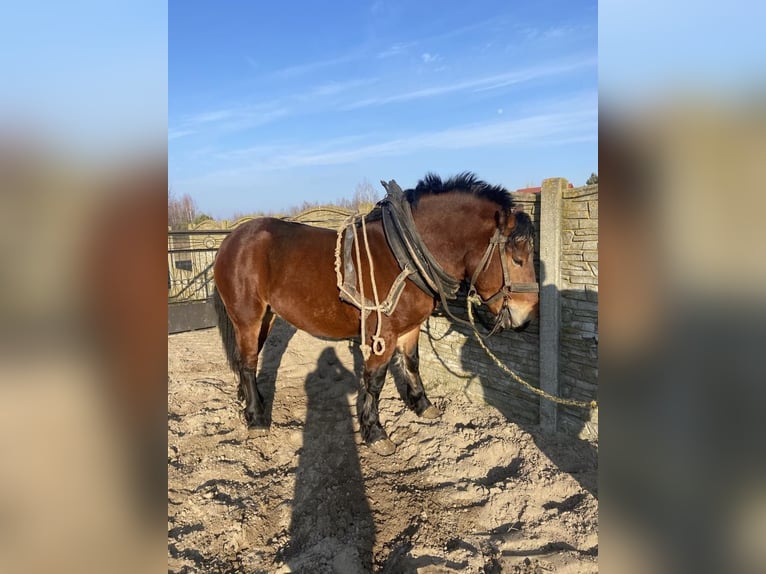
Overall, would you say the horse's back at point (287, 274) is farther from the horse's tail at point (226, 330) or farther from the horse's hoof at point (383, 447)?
the horse's hoof at point (383, 447)

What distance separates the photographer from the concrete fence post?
3.37m

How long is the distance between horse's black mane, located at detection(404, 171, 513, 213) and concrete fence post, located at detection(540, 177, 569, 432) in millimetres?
408

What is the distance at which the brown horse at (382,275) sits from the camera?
313cm

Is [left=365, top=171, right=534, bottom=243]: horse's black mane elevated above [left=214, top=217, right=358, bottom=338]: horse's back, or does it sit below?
above

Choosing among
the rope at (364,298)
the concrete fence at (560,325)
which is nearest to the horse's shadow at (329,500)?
the rope at (364,298)

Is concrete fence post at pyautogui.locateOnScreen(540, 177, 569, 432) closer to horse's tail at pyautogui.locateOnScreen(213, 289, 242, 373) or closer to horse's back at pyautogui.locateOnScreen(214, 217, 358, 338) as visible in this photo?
horse's back at pyautogui.locateOnScreen(214, 217, 358, 338)

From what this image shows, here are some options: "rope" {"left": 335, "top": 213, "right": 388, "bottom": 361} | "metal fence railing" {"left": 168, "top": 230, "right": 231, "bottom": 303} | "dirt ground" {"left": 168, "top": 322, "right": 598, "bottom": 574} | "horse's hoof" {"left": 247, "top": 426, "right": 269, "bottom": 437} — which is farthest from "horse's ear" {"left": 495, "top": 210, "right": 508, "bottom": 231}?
"metal fence railing" {"left": 168, "top": 230, "right": 231, "bottom": 303}

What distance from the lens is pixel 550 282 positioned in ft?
11.2

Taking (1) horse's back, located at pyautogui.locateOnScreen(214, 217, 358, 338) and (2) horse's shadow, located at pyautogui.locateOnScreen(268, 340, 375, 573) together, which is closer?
(2) horse's shadow, located at pyautogui.locateOnScreen(268, 340, 375, 573)

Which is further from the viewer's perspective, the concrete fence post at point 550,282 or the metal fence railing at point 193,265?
the metal fence railing at point 193,265
